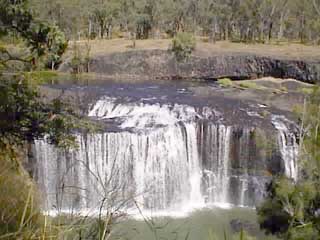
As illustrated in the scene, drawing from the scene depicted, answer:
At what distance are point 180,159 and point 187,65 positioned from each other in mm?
15389

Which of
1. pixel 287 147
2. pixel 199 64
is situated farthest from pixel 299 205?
pixel 199 64

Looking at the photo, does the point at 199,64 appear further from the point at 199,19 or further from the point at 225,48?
the point at 199,19

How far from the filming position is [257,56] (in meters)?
29.4

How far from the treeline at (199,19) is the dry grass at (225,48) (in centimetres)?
345

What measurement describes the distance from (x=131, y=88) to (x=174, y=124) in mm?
7928

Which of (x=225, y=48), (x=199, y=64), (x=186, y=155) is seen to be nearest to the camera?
(x=186, y=155)

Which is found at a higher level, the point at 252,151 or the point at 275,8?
the point at 275,8

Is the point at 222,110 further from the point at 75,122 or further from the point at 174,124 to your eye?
the point at 75,122

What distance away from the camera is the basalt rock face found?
29.0 meters

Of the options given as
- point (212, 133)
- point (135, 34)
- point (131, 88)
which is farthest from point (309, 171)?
point (135, 34)

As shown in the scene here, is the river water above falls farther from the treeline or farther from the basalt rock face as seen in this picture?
the treeline

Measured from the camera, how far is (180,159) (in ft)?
49.6

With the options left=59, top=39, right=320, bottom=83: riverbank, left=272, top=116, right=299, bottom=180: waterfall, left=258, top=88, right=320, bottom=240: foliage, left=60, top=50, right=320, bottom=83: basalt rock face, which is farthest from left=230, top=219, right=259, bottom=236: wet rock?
left=60, top=50, right=320, bottom=83: basalt rock face

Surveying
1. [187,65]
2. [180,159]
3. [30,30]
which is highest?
[30,30]
